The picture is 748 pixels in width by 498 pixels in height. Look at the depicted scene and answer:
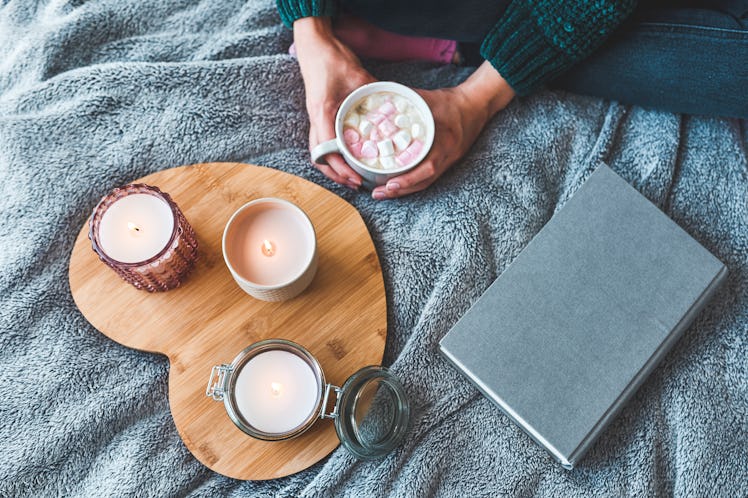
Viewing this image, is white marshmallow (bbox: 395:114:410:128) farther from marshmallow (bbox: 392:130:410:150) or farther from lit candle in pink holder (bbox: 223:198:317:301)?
lit candle in pink holder (bbox: 223:198:317:301)

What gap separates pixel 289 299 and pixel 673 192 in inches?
21.9

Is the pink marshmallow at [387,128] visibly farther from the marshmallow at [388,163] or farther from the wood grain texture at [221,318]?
the wood grain texture at [221,318]

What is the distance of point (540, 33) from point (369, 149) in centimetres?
29

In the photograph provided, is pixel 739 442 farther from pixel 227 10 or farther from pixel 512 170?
pixel 227 10

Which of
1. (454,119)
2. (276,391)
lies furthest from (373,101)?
(276,391)

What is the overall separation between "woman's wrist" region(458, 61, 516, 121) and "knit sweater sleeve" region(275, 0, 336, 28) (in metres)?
0.22

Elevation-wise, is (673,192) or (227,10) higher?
(227,10)

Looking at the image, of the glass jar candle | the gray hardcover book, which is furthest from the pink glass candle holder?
the gray hardcover book

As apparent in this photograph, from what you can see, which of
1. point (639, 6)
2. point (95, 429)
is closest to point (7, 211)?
point (95, 429)

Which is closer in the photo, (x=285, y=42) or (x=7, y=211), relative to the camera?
(x=7, y=211)

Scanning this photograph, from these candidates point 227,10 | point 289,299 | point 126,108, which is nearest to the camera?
point 289,299

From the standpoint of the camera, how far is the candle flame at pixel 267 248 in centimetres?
68

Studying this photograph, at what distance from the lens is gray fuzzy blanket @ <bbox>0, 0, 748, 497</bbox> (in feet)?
2.44

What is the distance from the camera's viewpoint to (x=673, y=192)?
0.86 metres
